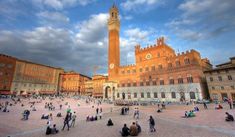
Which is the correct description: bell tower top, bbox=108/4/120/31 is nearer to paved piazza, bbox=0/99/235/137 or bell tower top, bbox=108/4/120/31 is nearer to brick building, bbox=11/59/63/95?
brick building, bbox=11/59/63/95

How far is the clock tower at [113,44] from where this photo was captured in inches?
2373

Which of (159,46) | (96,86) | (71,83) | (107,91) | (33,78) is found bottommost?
(107,91)

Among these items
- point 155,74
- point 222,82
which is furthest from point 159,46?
point 222,82

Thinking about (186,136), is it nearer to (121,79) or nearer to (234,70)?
(234,70)

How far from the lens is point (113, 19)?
65375mm

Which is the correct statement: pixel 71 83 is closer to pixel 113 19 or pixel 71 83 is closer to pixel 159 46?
pixel 113 19

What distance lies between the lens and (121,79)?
57.7 metres

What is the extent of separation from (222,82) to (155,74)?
18763 millimetres

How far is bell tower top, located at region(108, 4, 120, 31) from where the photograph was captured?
64.6 meters

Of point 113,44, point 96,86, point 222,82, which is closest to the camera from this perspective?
point 222,82

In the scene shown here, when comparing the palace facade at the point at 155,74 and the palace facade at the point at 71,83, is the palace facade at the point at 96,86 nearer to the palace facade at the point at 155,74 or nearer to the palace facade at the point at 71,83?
the palace facade at the point at 71,83

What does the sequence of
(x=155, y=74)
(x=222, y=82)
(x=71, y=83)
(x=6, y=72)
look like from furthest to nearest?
(x=71, y=83) < (x=6, y=72) < (x=155, y=74) < (x=222, y=82)

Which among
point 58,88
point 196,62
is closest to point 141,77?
point 196,62

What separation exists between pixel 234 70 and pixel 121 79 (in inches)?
1474
